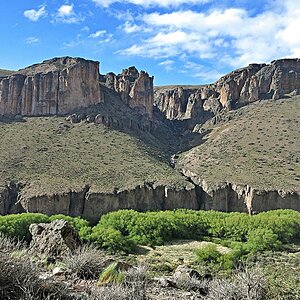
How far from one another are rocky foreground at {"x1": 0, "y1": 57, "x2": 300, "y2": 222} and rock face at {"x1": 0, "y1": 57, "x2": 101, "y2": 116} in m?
0.25

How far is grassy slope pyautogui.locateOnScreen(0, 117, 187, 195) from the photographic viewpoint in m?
65.6

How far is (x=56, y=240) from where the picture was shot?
19047mm

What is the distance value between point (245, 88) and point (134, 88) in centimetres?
3225

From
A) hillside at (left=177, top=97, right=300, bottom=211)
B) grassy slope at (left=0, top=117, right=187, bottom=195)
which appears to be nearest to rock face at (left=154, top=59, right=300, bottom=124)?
hillside at (left=177, top=97, right=300, bottom=211)

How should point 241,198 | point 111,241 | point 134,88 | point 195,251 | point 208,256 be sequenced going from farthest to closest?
point 134,88, point 241,198, point 195,251, point 111,241, point 208,256

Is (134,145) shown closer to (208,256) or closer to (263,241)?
(263,241)

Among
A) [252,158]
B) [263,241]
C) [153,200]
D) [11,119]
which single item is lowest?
[263,241]

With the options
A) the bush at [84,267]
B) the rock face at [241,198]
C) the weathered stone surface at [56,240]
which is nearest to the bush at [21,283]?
the bush at [84,267]

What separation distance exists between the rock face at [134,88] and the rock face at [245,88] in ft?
61.3

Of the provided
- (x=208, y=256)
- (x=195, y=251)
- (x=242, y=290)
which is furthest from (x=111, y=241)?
(x=242, y=290)

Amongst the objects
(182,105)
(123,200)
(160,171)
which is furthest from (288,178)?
(182,105)

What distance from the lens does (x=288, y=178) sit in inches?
2813

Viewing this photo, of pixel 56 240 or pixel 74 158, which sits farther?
pixel 74 158

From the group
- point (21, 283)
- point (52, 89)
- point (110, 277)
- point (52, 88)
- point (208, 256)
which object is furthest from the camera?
point (52, 88)
